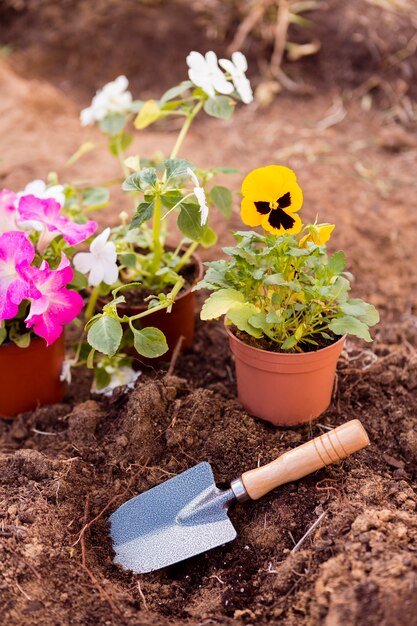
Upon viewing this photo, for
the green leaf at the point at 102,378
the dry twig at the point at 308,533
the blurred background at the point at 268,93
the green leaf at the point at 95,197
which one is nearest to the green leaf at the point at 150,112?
the green leaf at the point at 95,197

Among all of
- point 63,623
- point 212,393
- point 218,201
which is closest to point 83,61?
point 218,201

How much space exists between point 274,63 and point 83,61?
3.96 ft

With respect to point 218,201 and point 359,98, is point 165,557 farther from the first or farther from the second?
point 359,98

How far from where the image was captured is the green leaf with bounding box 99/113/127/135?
7.23 ft

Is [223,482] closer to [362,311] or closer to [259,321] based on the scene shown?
[259,321]

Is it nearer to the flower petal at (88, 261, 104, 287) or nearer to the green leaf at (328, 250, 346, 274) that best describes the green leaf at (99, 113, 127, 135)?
the flower petal at (88, 261, 104, 287)

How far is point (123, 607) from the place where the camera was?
145 cm

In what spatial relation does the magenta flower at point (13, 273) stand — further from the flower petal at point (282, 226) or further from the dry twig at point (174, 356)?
the flower petal at point (282, 226)

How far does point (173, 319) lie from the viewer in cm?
207

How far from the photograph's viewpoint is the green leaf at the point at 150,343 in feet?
5.68

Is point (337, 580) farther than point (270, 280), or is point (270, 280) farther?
point (270, 280)

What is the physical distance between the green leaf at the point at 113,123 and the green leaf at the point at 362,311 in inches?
37.8

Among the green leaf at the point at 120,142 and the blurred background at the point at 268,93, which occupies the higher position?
the green leaf at the point at 120,142

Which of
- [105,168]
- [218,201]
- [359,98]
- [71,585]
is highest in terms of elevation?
[218,201]
